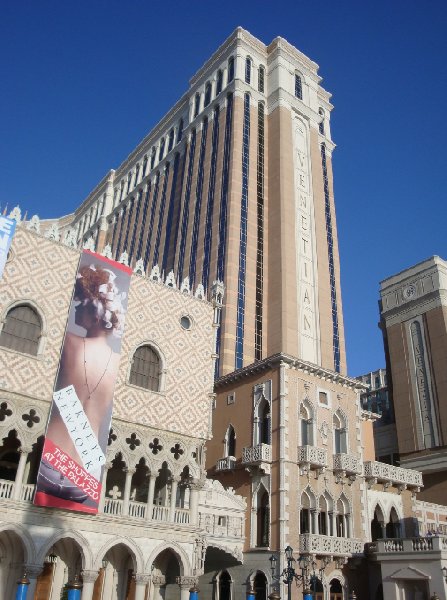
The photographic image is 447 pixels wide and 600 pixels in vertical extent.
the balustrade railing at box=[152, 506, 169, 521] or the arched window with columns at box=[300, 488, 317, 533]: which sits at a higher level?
the arched window with columns at box=[300, 488, 317, 533]

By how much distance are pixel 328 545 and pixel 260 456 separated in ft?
16.3

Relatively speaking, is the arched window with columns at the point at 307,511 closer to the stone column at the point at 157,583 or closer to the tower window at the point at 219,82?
the stone column at the point at 157,583

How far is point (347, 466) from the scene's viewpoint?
94.8ft

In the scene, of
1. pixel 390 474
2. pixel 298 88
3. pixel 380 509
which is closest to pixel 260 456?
pixel 380 509

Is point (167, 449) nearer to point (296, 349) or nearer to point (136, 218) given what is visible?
point (296, 349)

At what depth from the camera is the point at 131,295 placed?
81.1 ft

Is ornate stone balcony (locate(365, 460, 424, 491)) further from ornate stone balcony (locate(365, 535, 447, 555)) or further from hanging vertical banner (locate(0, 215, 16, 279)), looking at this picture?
hanging vertical banner (locate(0, 215, 16, 279))

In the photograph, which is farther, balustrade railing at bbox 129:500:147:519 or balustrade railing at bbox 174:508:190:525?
balustrade railing at bbox 174:508:190:525

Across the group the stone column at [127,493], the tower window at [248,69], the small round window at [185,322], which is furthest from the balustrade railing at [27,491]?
the tower window at [248,69]

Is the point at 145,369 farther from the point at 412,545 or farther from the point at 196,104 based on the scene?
the point at 196,104

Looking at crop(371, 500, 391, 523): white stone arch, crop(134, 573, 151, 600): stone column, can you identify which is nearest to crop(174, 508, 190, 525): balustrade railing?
crop(134, 573, 151, 600): stone column

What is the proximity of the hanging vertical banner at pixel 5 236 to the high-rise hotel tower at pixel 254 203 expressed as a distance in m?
23.2

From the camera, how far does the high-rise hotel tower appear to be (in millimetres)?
48500

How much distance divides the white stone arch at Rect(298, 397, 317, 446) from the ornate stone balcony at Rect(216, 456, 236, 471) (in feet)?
12.0
